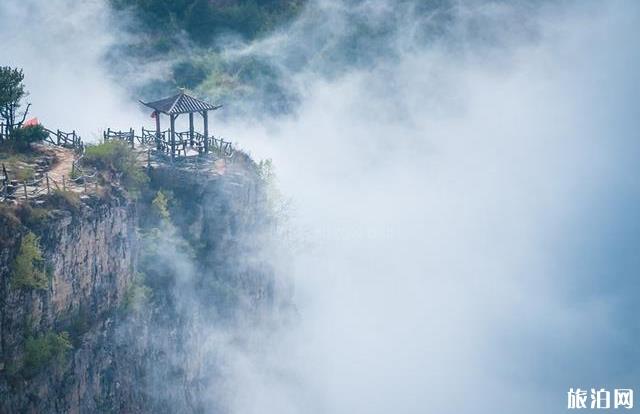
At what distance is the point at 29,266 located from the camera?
42.7 metres

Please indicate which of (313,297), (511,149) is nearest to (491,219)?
(511,149)

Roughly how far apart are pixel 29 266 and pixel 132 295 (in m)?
10.2

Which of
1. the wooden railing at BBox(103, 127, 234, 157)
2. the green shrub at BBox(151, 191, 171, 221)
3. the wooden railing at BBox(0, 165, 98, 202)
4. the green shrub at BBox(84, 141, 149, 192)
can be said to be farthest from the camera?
the wooden railing at BBox(103, 127, 234, 157)

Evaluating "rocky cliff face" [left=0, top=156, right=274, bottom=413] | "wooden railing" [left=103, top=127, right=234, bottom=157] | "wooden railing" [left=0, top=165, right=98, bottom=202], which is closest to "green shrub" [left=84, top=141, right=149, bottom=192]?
"rocky cliff face" [left=0, top=156, right=274, bottom=413]

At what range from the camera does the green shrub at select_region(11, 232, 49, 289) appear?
42438 millimetres

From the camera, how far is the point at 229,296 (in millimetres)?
60781

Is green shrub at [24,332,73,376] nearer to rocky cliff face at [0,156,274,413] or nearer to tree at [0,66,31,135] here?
rocky cliff face at [0,156,274,413]

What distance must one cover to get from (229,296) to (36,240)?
59.7 ft

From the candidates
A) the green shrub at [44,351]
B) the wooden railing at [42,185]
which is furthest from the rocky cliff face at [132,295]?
the wooden railing at [42,185]

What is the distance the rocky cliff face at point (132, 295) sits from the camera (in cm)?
4362

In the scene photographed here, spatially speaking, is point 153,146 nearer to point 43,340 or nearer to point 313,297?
point 43,340

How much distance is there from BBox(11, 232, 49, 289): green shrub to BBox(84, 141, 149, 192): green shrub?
1044cm

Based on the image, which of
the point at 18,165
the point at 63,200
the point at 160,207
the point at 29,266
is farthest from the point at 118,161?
the point at 29,266

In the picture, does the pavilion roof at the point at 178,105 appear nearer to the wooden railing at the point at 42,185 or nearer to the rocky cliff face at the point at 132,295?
the rocky cliff face at the point at 132,295
